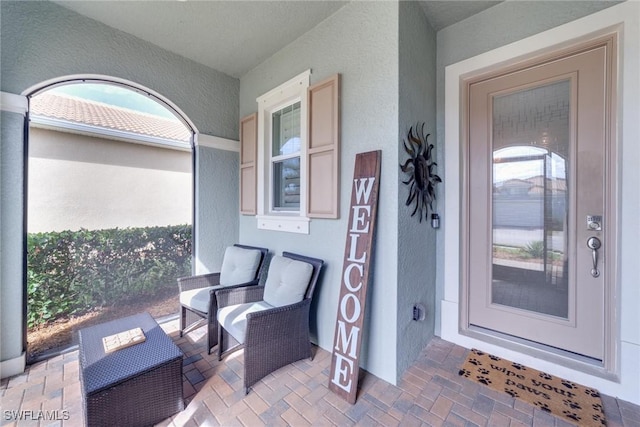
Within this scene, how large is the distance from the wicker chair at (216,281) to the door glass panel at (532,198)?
7.59 feet

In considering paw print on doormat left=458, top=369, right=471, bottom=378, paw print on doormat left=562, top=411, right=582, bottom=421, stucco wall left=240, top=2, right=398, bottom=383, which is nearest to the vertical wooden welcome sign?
stucco wall left=240, top=2, right=398, bottom=383

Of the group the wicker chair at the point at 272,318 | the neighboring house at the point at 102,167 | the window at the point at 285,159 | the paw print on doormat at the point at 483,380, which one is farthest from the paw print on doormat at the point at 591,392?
the neighboring house at the point at 102,167

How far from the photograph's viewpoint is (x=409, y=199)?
1.98 meters

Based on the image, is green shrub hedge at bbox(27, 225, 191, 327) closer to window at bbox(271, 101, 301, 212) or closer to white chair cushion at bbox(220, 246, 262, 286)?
white chair cushion at bbox(220, 246, 262, 286)

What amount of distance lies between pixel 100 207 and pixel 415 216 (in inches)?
137

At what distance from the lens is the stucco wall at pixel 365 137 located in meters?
1.86

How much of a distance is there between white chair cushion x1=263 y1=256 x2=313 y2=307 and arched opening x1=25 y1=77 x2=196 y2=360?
1.52 meters

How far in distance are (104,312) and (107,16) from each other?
9.82ft

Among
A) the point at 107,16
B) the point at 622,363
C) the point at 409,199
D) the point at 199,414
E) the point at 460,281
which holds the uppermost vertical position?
the point at 107,16

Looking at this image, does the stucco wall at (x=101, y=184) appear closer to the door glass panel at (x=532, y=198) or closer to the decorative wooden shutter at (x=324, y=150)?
the decorative wooden shutter at (x=324, y=150)

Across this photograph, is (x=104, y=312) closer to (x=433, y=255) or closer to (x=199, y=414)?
(x=199, y=414)

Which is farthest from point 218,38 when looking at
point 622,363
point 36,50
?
point 622,363

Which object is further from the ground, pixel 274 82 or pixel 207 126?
pixel 274 82

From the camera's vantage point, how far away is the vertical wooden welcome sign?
5.69ft
